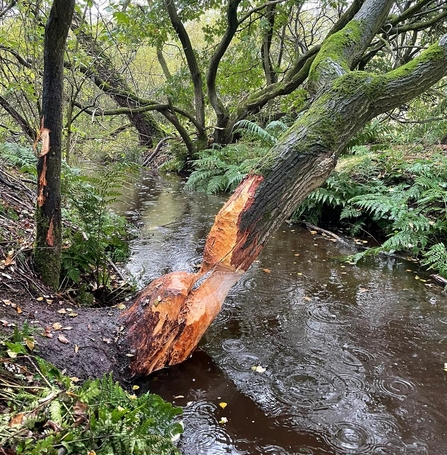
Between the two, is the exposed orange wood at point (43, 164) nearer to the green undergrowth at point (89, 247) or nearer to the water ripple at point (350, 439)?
the green undergrowth at point (89, 247)

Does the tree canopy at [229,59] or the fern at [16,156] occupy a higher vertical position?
the tree canopy at [229,59]

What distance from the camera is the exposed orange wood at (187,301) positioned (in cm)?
268

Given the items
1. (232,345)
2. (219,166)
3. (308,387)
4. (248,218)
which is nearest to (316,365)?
(308,387)

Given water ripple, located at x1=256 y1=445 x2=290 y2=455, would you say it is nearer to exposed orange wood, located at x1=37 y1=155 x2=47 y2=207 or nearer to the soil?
the soil

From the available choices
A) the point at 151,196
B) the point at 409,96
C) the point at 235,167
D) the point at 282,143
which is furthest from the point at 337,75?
the point at 151,196

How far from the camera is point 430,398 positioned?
2.55m

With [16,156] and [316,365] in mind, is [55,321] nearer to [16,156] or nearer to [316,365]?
[316,365]

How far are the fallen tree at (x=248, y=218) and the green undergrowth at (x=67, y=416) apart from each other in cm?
57

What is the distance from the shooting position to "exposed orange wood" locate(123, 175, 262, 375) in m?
2.68

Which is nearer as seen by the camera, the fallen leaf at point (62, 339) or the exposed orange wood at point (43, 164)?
the fallen leaf at point (62, 339)

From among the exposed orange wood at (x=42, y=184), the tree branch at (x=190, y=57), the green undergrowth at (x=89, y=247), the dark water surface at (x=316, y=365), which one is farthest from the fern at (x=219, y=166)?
the exposed orange wood at (x=42, y=184)

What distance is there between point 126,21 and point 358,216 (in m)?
4.38

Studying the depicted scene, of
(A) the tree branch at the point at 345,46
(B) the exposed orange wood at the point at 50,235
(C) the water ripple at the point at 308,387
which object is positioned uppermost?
(A) the tree branch at the point at 345,46

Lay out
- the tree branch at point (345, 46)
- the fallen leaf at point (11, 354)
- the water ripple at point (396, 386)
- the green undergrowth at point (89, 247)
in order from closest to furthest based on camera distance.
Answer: the fallen leaf at point (11, 354) < the water ripple at point (396, 386) < the green undergrowth at point (89, 247) < the tree branch at point (345, 46)
